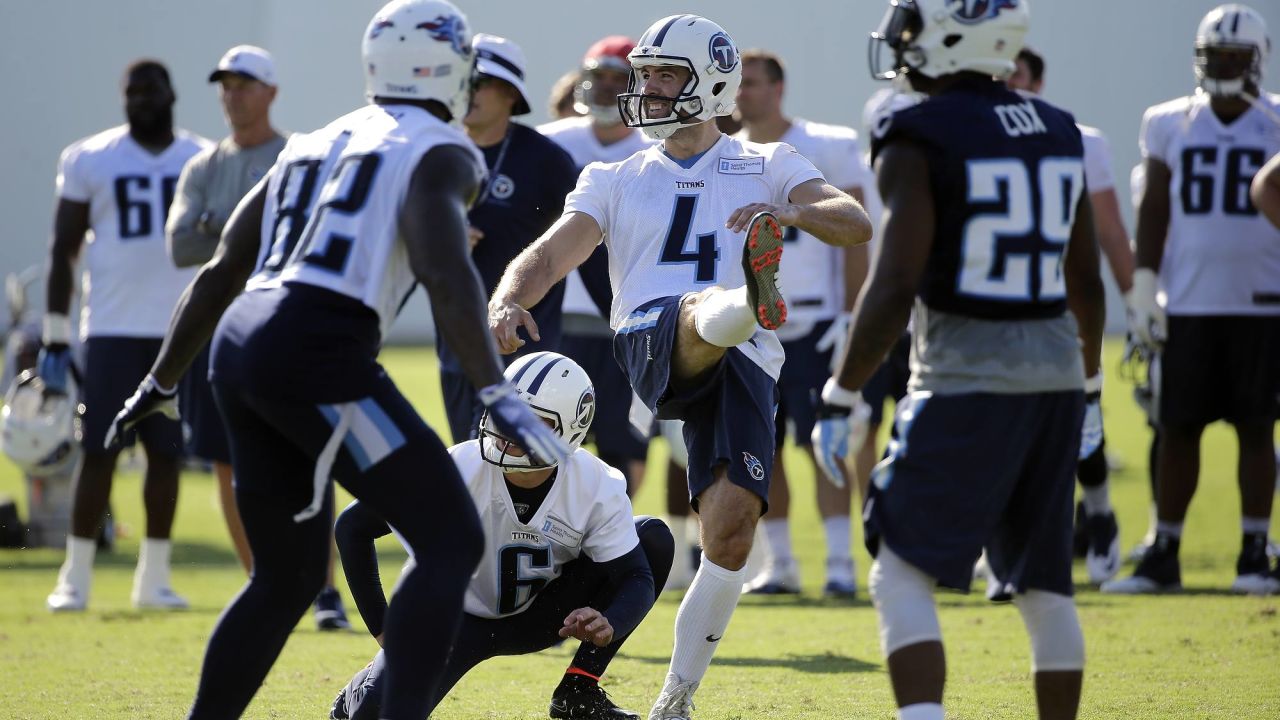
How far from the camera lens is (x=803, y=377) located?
330 inches

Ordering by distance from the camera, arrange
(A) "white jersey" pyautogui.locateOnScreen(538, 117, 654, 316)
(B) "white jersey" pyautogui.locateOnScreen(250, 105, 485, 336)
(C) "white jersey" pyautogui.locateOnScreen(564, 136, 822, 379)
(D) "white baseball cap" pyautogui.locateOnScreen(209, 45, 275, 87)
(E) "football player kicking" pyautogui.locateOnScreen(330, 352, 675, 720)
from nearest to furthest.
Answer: (B) "white jersey" pyautogui.locateOnScreen(250, 105, 485, 336) < (E) "football player kicking" pyautogui.locateOnScreen(330, 352, 675, 720) < (C) "white jersey" pyautogui.locateOnScreen(564, 136, 822, 379) < (D) "white baseball cap" pyautogui.locateOnScreen(209, 45, 275, 87) < (A) "white jersey" pyautogui.locateOnScreen(538, 117, 654, 316)

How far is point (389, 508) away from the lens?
3.63 m

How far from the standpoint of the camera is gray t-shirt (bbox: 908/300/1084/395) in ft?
12.1

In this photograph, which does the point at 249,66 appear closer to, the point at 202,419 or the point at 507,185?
the point at 202,419

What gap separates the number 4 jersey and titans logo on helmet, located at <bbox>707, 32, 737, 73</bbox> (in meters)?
1.28

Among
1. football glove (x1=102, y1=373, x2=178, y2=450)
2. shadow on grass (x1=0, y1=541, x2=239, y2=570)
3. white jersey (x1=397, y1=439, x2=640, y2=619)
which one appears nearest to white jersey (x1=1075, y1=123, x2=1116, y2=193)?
white jersey (x1=397, y1=439, x2=640, y2=619)

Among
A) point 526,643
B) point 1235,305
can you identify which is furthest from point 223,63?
point 1235,305

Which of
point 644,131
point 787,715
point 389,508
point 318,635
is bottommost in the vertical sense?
point 318,635

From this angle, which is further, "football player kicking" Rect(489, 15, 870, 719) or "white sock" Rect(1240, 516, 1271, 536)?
"white sock" Rect(1240, 516, 1271, 536)

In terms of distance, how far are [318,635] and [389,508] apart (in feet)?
11.0

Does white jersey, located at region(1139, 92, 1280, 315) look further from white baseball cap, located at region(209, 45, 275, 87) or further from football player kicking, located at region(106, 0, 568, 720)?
football player kicking, located at region(106, 0, 568, 720)

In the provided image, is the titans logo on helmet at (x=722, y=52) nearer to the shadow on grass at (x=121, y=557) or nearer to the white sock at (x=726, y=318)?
the white sock at (x=726, y=318)

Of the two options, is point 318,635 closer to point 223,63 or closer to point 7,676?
point 7,676

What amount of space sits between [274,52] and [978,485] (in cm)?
2586
